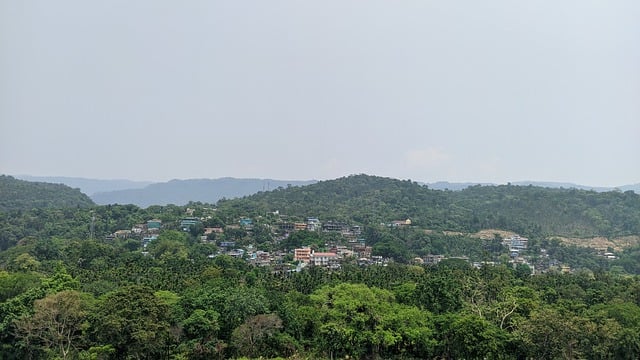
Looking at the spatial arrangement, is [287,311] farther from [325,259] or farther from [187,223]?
[187,223]

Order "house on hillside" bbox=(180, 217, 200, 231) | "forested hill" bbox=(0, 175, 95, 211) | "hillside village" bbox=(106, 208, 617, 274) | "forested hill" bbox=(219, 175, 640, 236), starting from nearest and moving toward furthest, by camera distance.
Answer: "hillside village" bbox=(106, 208, 617, 274), "house on hillside" bbox=(180, 217, 200, 231), "forested hill" bbox=(219, 175, 640, 236), "forested hill" bbox=(0, 175, 95, 211)

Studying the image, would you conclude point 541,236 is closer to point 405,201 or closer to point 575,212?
point 575,212

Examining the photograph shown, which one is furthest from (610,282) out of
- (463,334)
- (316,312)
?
(316,312)

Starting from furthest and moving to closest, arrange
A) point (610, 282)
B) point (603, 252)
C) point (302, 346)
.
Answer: point (603, 252), point (610, 282), point (302, 346)

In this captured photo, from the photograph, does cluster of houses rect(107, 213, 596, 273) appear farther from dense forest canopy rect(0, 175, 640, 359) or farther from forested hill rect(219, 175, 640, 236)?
forested hill rect(219, 175, 640, 236)

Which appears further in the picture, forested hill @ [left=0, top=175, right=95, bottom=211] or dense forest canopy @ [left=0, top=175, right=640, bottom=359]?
forested hill @ [left=0, top=175, right=95, bottom=211]

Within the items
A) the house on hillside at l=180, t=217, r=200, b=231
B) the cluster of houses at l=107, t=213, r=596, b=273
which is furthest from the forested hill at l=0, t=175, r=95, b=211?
the cluster of houses at l=107, t=213, r=596, b=273

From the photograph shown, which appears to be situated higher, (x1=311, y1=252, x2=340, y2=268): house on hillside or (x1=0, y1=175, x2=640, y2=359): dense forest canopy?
(x1=0, y1=175, x2=640, y2=359): dense forest canopy
